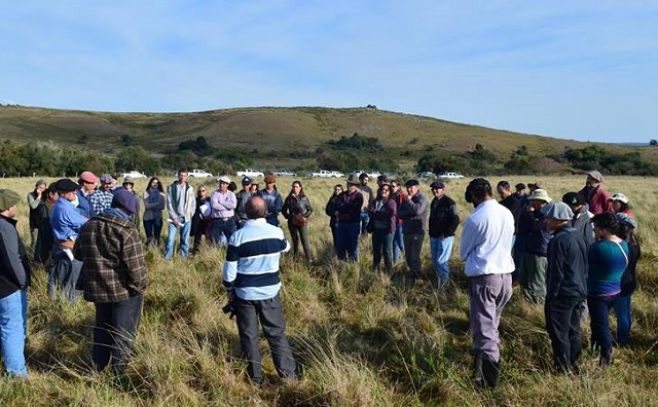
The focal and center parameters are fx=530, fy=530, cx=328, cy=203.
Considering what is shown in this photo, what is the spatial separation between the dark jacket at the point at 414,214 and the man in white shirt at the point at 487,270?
3570 mm

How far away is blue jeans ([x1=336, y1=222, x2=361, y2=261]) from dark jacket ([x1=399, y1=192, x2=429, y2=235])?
1243mm

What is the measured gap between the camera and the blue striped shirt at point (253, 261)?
4.69 metres

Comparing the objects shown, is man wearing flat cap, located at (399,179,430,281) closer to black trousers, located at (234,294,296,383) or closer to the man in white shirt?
the man in white shirt

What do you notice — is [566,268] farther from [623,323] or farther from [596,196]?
[596,196]

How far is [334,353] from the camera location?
5.22m

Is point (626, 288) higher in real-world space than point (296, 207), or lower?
lower

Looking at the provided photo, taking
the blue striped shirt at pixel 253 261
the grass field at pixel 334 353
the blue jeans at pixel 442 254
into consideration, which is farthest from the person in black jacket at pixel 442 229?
the blue striped shirt at pixel 253 261

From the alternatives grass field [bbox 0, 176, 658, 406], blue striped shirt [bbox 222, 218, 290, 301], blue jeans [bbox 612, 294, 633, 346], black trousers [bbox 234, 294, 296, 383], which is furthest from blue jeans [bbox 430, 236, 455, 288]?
blue striped shirt [bbox 222, 218, 290, 301]

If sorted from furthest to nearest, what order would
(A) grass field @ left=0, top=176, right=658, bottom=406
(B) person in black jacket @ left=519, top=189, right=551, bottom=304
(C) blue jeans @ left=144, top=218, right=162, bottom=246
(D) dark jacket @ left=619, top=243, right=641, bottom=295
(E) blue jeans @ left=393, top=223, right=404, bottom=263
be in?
1. (C) blue jeans @ left=144, top=218, right=162, bottom=246
2. (E) blue jeans @ left=393, top=223, right=404, bottom=263
3. (B) person in black jacket @ left=519, top=189, right=551, bottom=304
4. (D) dark jacket @ left=619, top=243, right=641, bottom=295
5. (A) grass field @ left=0, top=176, right=658, bottom=406

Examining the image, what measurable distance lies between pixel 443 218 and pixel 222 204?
4423 mm

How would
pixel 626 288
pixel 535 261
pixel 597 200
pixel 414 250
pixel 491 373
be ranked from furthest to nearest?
pixel 414 250 < pixel 597 200 < pixel 535 261 < pixel 626 288 < pixel 491 373

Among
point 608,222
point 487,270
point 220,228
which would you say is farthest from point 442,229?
point 220,228

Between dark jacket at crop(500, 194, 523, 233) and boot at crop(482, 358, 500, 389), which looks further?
dark jacket at crop(500, 194, 523, 233)

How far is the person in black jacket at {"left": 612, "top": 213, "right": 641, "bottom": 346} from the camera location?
18.7ft
